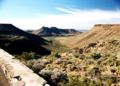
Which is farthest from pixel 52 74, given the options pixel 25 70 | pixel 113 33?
pixel 113 33

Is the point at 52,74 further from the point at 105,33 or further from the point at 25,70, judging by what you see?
the point at 105,33

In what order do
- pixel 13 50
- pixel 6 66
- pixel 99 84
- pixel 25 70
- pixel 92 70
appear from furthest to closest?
pixel 13 50 < pixel 92 70 < pixel 99 84 < pixel 6 66 < pixel 25 70

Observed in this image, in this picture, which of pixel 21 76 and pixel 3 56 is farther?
pixel 3 56

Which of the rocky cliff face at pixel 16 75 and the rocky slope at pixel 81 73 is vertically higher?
the rocky cliff face at pixel 16 75

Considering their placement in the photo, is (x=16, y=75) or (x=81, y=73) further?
(x=81, y=73)

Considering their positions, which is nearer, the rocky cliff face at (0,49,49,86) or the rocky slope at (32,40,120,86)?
the rocky cliff face at (0,49,49,86)

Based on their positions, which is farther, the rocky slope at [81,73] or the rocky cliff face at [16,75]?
the rocky slope at [81,73]

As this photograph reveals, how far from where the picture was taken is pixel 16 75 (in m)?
7.83

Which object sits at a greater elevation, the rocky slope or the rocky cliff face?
the rocky cliff face

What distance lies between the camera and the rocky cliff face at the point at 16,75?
6.75 meters

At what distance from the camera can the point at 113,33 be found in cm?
7962

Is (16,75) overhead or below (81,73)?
overhead

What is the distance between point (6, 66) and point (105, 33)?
76653 millimetres

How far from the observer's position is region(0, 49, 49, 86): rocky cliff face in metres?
6.75
